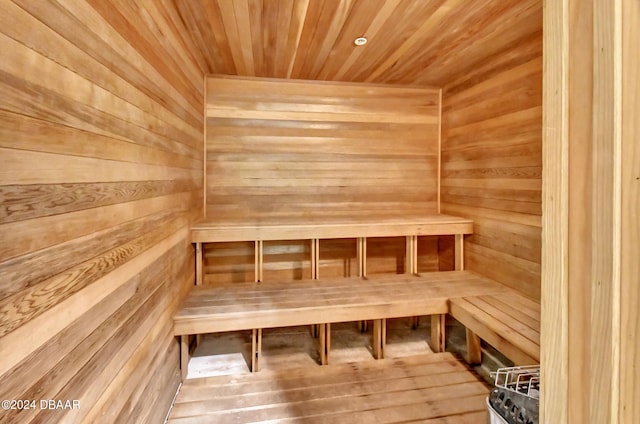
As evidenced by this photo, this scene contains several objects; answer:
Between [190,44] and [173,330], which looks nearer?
[173,330]

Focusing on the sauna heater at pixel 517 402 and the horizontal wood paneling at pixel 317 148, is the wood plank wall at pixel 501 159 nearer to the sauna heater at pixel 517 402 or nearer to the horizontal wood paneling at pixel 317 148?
the horizontal wood paneling at pixel 317 148

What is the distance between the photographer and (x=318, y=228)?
2434 mm

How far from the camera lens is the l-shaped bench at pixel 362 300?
1852mm

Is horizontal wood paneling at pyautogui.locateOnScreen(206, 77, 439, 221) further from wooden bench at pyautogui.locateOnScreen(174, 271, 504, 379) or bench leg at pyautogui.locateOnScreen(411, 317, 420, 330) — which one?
bench leg at pyautogui.locateOnScreen(411, 317, 420, 330)

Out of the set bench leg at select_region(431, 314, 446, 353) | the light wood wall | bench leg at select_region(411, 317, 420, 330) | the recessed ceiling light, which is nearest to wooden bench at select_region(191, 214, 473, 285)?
A: bench leg at select_region(431, 314, 446, 353)

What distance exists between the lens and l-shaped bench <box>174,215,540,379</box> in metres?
1.85

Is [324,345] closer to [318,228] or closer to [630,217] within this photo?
[318,228]

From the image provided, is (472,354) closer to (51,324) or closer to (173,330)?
(173,330)

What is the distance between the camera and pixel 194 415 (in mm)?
1741

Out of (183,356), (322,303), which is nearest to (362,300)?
(322,303)

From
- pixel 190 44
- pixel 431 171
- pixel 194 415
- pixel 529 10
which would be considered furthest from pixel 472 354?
pixel 190 44

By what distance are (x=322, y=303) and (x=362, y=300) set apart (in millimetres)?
288

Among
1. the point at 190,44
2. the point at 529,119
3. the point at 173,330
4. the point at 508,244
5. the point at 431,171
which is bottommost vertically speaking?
the point at 173,330

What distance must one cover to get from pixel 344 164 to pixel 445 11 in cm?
147
